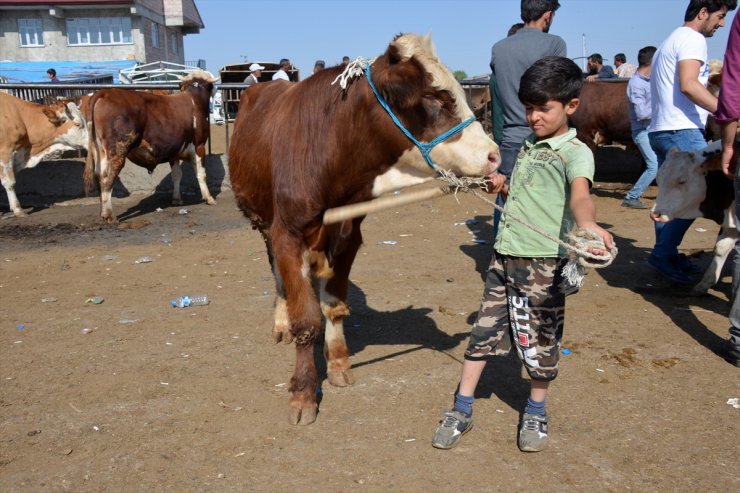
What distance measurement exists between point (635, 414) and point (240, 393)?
7.06ft

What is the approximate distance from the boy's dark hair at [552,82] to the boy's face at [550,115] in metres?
0.02

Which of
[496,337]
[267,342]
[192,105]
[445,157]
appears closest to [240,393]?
[267,342]

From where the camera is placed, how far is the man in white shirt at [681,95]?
4.55 meters

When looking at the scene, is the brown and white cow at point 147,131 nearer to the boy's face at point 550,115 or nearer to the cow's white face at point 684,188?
the cow's white face at point 684,188

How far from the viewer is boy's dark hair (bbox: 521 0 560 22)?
4.77 metres

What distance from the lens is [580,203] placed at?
254 centimetres

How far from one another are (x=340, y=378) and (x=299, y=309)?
0.64 metres

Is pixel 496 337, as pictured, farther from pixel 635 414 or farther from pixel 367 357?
pixel 367 357

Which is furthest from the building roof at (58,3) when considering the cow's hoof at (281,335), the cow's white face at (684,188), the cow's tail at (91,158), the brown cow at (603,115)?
the cow's white face at (684,188)

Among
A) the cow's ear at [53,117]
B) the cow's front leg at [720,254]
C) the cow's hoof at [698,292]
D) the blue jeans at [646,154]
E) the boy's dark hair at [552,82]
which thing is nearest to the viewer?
the boy's dark hair at [552,82]

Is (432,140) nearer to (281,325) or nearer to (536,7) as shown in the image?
(281,325)

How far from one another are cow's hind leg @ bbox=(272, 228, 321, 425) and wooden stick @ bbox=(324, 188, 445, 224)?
0.83 feet

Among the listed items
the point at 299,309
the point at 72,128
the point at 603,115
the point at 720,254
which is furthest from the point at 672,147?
the point at 72,128

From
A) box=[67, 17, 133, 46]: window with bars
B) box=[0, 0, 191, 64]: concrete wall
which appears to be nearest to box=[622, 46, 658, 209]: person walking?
box=[0, 0, 191, 64]: concrete wall
